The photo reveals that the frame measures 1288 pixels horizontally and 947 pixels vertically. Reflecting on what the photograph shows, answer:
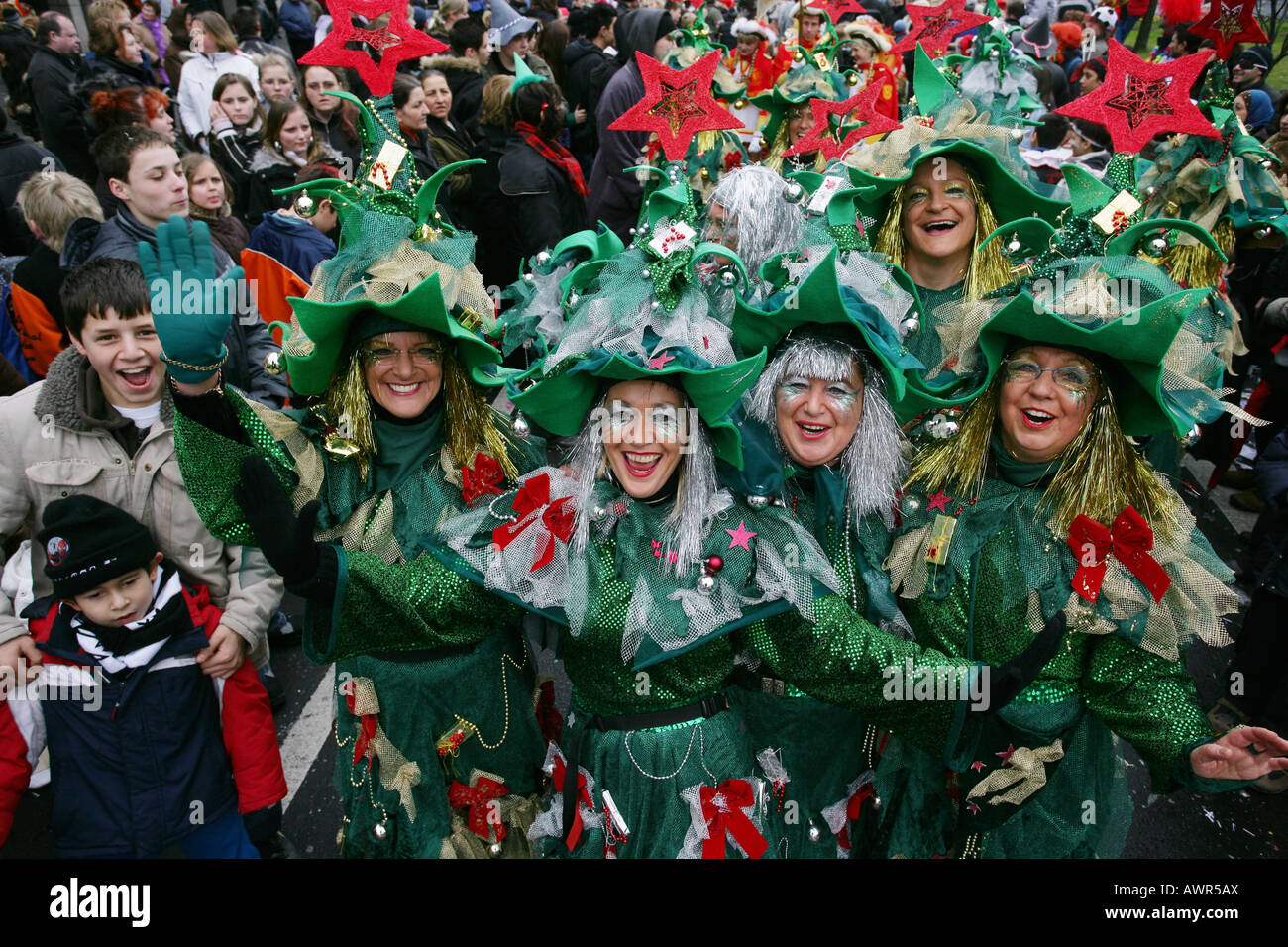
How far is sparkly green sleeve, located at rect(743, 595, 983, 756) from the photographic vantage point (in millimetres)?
2225

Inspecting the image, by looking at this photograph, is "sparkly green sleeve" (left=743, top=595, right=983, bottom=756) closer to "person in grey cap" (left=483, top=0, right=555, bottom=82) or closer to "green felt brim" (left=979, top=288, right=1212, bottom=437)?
"green felt brim" (left=979, top=288, right=1212, bottom=437)

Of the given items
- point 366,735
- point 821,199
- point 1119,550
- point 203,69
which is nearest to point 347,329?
point 366,735

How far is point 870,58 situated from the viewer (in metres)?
6.79

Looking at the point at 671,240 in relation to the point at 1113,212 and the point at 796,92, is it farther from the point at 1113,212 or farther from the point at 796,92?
the point at 796,92

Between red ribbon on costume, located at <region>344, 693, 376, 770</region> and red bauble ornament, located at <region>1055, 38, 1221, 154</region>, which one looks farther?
red bauble ornament, located at <region>1055, 38, 1221, 154</region>

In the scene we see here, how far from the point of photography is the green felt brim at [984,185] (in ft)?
11.1

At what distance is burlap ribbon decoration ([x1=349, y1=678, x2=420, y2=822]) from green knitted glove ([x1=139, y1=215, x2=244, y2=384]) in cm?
102

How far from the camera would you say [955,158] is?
138 inches

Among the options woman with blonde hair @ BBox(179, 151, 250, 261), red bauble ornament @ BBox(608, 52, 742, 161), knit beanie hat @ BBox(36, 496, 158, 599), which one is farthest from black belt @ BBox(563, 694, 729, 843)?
woman with blonde hair @ BBox(179, 151, 250, 261)

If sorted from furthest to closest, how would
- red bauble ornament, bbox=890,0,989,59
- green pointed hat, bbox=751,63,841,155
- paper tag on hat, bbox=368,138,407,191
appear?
green pointed hat, bbox=751,63,841,155
red bauble ornament, bbox=890,0,989,59
paper tag on hat, bbox=368,138,407,191

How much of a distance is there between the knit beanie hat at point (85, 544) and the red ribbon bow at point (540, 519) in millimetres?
1090
